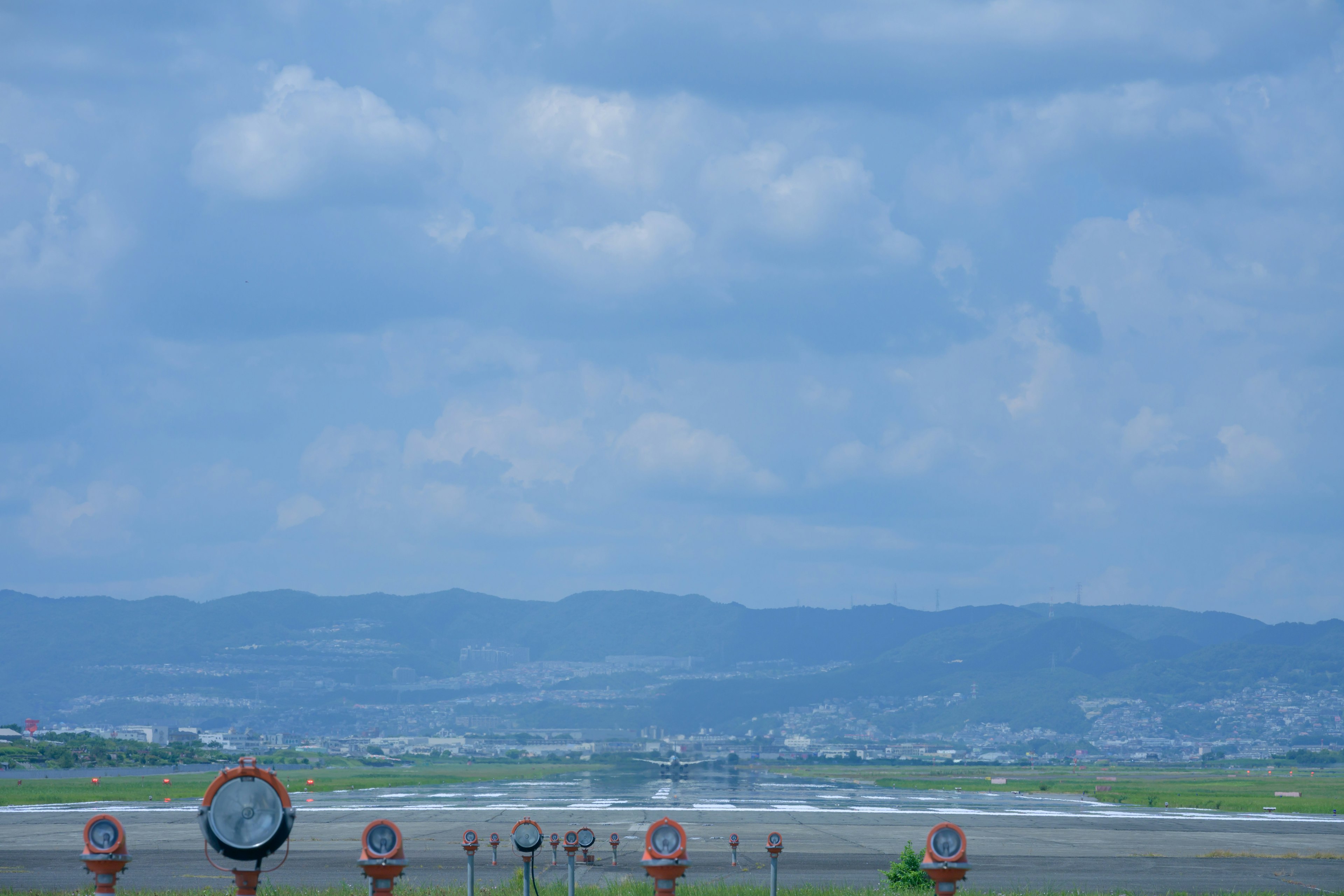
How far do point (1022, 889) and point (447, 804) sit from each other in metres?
50.6

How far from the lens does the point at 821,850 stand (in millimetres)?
52656

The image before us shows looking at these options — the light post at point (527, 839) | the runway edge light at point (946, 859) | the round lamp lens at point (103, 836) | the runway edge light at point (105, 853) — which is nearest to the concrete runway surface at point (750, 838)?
the light post at point (527, 839)

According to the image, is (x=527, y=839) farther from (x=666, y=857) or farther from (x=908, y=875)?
(x=908, y=875)

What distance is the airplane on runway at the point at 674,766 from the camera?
124 meters

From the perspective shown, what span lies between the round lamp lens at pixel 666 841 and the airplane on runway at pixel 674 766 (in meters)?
Answer: 102

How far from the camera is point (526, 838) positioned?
27.5 meters

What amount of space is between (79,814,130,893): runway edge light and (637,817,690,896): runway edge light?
9355 millimetres

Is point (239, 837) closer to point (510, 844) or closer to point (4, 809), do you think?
point (510, 844)

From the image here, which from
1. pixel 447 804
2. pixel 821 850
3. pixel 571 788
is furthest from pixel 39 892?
pixel 571 788

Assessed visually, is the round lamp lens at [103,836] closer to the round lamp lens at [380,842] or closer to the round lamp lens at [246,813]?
the round lamp lens at [246,813]

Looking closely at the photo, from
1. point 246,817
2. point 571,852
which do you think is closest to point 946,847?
point 571,852

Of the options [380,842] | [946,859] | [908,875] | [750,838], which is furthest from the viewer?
[750,838]

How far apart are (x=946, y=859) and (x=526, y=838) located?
9.58m

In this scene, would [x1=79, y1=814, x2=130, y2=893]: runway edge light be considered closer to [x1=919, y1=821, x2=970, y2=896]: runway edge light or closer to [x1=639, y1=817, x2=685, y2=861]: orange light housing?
[x1=639, y1=817, x2=685, y2=861]: orange light housing
